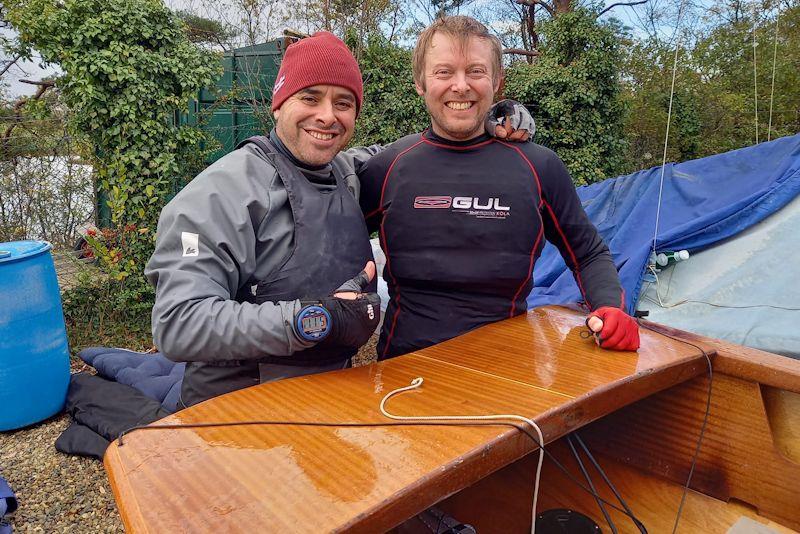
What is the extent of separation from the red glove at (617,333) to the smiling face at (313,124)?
36.5 inches

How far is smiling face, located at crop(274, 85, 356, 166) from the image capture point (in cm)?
172

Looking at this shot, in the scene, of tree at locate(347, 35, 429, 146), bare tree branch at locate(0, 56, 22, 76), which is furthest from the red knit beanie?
tree at locate(347, 35, 429, 146)

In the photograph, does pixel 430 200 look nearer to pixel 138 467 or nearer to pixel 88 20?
pixel 138 467

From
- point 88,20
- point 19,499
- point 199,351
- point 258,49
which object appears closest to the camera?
point 199,351

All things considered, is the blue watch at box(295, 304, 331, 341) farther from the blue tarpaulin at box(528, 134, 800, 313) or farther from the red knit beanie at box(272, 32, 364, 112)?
the blue tarpaulin at box(528, 134, 800, 313)

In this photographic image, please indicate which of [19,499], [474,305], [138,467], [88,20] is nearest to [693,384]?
[474,305]

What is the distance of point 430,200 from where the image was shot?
2.04 metres

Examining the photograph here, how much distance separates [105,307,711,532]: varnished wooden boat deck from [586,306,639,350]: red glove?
1.4 inches

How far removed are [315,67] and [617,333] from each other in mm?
1165

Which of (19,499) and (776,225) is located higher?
(776,225)

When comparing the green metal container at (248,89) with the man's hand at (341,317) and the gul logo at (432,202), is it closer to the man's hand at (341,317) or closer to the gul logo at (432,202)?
the gul logo at (432,202)

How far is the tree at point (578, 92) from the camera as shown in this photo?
8.19m

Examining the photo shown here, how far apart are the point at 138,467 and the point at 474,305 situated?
126 centimetres

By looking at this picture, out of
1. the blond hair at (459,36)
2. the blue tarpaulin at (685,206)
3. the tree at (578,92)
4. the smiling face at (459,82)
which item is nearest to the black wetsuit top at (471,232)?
the smiling face at (459,82)
